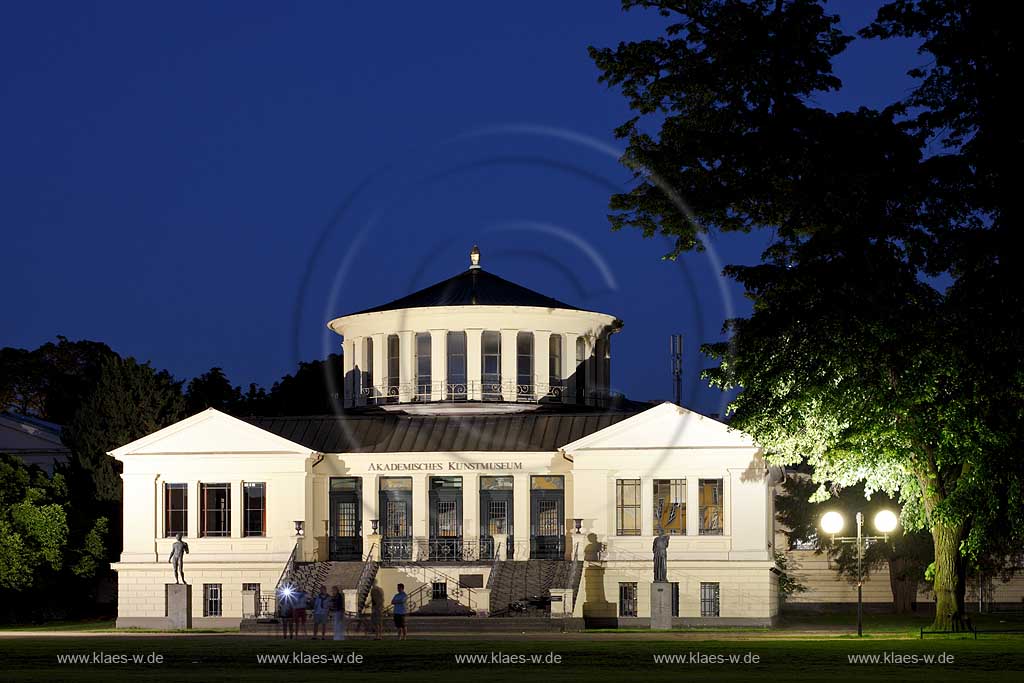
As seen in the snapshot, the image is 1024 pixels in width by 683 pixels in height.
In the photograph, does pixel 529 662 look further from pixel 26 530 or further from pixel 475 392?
pixel 475 392

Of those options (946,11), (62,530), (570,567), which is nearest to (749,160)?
(946,11)

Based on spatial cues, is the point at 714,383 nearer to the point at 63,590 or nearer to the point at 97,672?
the point at 97,672

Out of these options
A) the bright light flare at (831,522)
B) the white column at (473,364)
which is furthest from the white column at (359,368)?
the bright light flare at (831,522)

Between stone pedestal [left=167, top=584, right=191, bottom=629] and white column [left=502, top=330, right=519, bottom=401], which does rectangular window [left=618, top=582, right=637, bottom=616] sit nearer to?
white column [left=502, top=330, right=519, bottom=401]

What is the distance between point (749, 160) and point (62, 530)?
34.0 meters

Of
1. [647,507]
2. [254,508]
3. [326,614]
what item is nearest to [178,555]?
[254,508]

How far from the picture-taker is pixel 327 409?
10656cm

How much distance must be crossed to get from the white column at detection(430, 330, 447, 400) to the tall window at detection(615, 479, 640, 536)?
11523 mm

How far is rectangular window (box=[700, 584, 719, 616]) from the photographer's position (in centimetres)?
6750

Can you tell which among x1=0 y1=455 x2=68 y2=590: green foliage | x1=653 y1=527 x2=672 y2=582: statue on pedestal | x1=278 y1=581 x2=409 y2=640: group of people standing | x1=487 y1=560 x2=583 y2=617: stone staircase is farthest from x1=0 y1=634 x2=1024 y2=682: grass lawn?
Result: x1=0 y1=455 x2=68 y2=590: green foliage

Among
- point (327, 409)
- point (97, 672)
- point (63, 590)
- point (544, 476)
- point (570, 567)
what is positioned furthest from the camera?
point (327, 409)

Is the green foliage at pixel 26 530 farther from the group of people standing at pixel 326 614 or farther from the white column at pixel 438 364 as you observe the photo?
the white column at pixel 438 364

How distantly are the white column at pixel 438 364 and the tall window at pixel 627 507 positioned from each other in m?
11.5

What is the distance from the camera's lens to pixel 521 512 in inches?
2785
